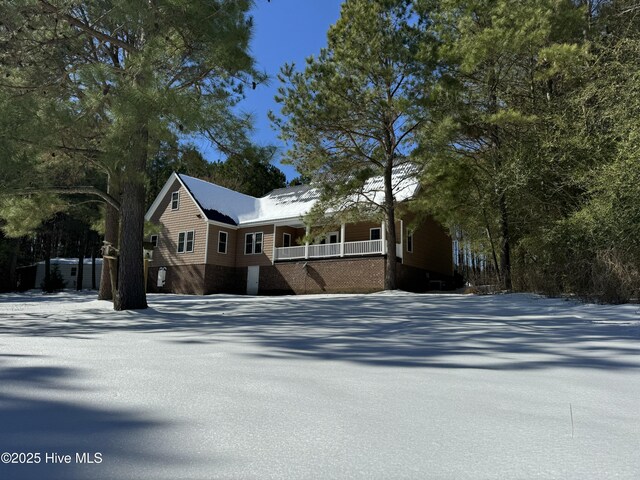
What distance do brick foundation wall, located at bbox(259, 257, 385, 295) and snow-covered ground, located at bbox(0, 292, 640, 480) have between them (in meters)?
14.2

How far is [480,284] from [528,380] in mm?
14415

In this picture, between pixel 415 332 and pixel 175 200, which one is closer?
pixel 415 332

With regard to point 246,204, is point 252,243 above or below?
below

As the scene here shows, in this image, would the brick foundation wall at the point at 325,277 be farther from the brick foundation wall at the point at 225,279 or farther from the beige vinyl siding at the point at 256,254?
the brick foundation wall at the point at 225,279

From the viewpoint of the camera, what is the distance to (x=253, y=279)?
24641mm

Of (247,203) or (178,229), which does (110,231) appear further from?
(247,203)

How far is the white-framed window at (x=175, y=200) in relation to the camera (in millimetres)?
26312

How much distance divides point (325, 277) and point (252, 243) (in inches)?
209

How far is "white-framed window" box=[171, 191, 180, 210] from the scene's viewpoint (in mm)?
26312

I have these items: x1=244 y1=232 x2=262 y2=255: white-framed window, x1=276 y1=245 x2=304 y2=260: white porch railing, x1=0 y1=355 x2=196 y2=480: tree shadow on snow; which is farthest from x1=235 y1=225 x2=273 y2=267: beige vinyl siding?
x1=0 y1=355 x2=196 y2=480: tree shadow on snow

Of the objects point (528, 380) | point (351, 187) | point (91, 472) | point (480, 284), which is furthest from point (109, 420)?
point (480, 284)

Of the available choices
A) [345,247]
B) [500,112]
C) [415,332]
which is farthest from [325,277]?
[415,332]

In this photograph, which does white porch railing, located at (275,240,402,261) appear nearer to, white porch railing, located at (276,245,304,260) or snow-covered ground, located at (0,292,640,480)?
white porch railing, located at (276,245,304,260)

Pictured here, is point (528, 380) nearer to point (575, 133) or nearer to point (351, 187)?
point (575, 133)
